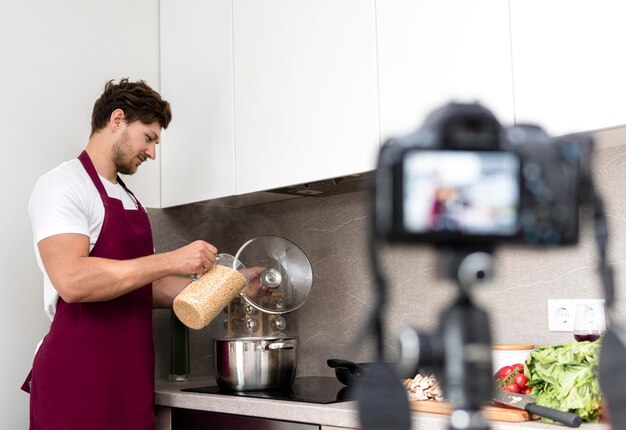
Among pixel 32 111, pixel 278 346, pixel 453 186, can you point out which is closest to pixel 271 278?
pixel 278 346

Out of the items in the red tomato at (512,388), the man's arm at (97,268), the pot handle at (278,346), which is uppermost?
the man's arm at (97,268)

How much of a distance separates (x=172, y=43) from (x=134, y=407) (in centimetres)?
131

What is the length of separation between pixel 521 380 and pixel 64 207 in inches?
47.0

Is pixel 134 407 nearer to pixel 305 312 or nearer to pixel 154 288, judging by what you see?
pixel 154 288

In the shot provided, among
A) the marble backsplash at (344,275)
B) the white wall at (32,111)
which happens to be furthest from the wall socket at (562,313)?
the white wall at (32,111)

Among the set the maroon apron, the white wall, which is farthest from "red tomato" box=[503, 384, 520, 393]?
the white wall

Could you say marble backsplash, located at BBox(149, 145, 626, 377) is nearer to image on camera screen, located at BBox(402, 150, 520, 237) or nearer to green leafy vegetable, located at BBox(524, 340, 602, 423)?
Answer: green leafy vegetable, located at BBox(524, 340, 602, 423)

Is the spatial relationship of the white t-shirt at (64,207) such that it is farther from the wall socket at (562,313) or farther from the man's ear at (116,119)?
the wall socket at (562,313)

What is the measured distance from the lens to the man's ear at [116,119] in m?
2.02

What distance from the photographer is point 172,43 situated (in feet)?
8.30

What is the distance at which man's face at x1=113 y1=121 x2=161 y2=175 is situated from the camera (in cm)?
204

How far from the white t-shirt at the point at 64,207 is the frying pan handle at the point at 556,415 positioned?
3.84ft

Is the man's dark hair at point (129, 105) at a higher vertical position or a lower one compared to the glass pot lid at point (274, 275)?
higher

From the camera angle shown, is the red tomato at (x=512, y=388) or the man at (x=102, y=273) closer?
the red tomato at (x=512, y=388)
